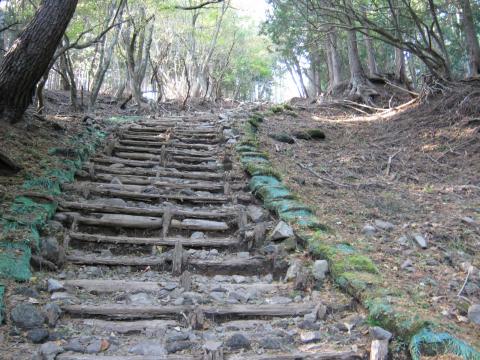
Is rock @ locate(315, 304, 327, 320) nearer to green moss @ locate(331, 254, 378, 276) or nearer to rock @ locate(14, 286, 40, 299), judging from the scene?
green moss @ locate(331, 254, 378, 276)

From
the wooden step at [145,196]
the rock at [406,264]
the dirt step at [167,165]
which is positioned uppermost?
the dirt step at [167,165]

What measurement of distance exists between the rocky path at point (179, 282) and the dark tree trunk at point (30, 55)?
A: 1.29 m

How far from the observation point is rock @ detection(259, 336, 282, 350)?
2.95 metres

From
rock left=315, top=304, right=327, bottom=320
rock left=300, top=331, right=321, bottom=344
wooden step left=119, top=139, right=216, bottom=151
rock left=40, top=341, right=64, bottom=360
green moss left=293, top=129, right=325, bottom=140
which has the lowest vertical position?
rock left=40, top=341, right=64, bottom=360

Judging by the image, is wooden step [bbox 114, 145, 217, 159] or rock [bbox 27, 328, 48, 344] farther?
wooden step [bbox 114, 145, 217, 159]

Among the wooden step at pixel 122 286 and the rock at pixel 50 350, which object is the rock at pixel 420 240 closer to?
the wooden step at pixel 122 286

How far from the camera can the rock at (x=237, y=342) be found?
294 centimetres

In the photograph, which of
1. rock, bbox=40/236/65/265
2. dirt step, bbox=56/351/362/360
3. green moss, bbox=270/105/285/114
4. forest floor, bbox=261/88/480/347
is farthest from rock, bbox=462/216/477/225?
green moss, bbox=270/105/285/114

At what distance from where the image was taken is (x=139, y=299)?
355cm

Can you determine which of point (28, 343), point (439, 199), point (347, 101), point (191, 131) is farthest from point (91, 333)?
point (347, 101)

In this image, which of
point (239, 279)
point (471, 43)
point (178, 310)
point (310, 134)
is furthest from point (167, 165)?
point (471, 43)

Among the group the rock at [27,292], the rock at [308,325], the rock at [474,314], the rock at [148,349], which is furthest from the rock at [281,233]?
the rock at [27,292]

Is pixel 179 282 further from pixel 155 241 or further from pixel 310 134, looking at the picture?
pixel 310 134

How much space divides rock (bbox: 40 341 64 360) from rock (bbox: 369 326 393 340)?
6.30 ft
